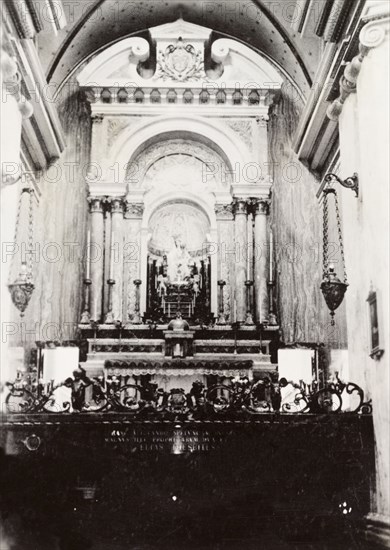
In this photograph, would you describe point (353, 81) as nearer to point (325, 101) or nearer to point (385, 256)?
point (325, 101)

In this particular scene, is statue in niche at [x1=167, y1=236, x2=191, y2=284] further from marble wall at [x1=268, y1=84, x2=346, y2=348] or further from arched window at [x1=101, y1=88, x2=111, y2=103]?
arched window at [x1=101, y1=88, x2=111, y2=103]

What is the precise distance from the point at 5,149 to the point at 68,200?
207 inches

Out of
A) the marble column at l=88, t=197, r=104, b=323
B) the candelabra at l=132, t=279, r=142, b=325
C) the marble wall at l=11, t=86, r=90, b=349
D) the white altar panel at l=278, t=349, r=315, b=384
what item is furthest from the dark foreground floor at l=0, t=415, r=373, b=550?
the marble column at l=88, t=197, r=104, b=323

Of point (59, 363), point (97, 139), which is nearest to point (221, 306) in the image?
point (59, 363)

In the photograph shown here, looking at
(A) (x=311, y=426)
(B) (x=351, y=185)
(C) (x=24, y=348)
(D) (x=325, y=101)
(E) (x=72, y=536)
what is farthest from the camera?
(C) (x=24, y=348)

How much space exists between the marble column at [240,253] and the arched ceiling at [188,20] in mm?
2386

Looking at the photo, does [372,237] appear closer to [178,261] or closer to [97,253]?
[178,261]

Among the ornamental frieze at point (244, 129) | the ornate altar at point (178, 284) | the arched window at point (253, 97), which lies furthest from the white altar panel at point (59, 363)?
the arched window at point (253, 97)

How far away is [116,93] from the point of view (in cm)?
1438

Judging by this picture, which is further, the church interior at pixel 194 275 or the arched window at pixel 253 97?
the arched window at pixel 253 97

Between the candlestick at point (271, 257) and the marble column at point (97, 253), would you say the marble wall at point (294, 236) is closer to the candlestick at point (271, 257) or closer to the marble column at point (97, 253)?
the candlestick at point (271, 257)

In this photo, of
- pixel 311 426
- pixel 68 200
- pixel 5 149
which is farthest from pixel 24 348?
pixel 311 426

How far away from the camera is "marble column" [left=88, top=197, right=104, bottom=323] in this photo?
13523 millimetres

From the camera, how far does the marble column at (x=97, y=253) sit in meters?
13.5
